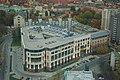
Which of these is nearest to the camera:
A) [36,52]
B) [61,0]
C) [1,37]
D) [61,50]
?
[36,52]

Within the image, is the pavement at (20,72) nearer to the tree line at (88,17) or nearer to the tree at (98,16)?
the tree line at (88,17)

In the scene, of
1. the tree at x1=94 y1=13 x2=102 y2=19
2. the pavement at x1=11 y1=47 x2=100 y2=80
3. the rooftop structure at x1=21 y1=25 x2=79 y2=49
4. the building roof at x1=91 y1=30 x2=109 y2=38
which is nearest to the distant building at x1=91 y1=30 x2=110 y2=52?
the building roof at x1=91 y1=30 x2=109 y2=38

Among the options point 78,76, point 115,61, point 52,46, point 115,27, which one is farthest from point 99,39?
point 78,76

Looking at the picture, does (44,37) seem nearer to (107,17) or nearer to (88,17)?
(107,17)

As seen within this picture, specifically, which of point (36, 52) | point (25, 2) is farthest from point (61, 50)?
point (25, 2)

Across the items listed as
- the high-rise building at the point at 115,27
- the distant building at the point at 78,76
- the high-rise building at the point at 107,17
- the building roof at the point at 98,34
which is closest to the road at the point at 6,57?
the distant building at the point at 78,76

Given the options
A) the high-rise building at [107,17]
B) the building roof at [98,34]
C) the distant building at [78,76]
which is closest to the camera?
the distant building at [78,76]

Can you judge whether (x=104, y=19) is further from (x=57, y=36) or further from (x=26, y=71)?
(x=26, y=71)
